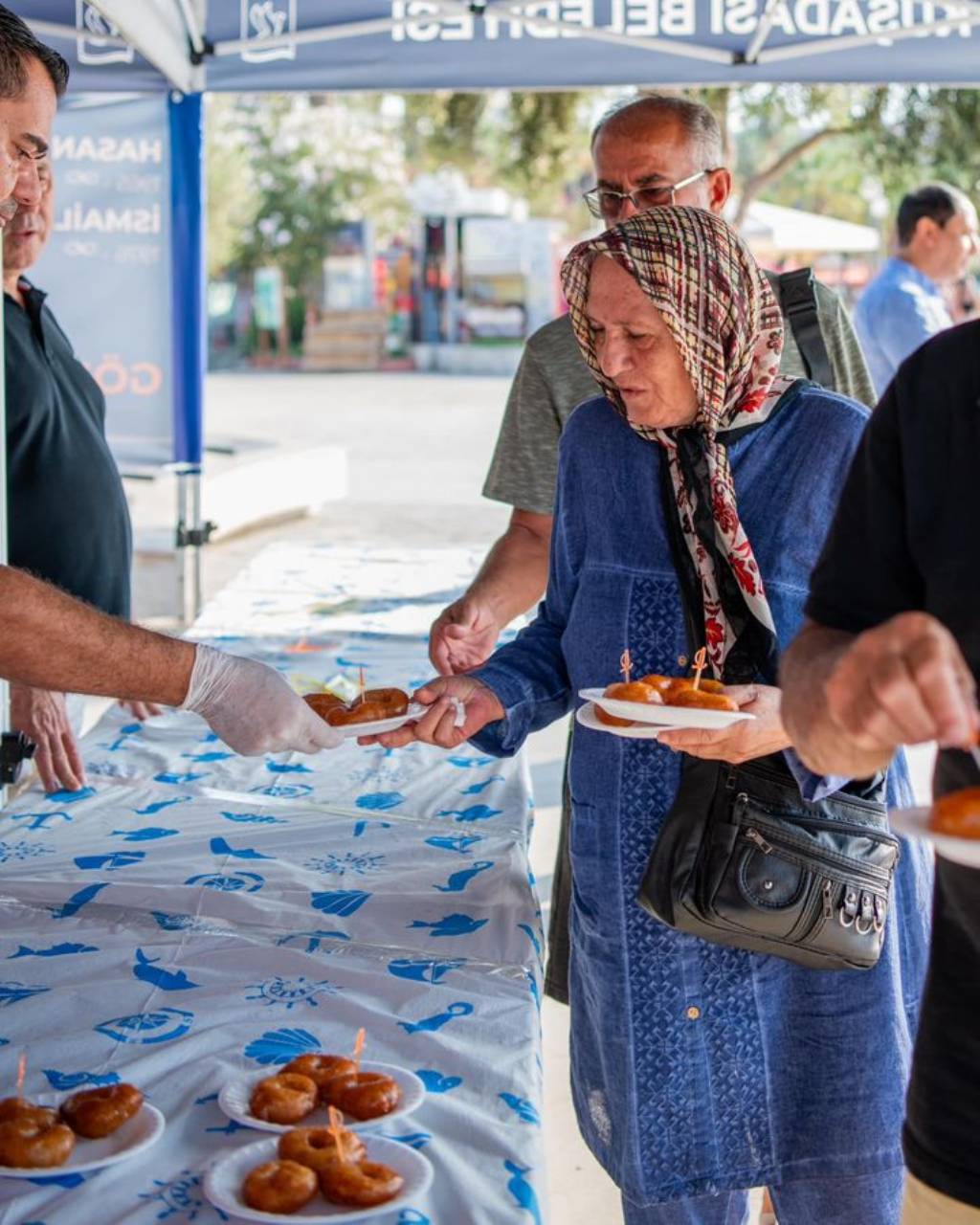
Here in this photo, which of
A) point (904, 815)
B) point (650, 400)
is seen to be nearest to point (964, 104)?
point (650, 400)

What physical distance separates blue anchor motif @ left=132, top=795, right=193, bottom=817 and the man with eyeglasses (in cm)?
60

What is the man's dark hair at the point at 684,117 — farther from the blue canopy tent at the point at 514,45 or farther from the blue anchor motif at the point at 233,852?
the blue canopy tent at the point at 514,45

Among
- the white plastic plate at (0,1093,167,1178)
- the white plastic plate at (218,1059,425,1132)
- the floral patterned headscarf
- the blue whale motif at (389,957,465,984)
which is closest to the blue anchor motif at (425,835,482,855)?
the blue whale motif at (389,957,465,984)

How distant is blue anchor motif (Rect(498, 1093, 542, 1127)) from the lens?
1.81 meters

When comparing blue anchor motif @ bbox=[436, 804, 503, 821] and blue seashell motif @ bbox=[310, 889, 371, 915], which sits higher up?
blue seashell motif @ bbox=[310, 889, 371, 915]

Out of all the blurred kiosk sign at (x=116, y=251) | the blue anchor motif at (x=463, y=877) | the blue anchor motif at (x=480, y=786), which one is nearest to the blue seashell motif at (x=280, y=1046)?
the blue anchor motif at (x=463, y=877)

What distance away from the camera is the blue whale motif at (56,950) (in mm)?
2340

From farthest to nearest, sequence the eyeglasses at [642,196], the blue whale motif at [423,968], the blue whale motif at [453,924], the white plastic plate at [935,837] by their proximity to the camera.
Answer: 1. the eyeglasses at [642,196]
2. the blue whale motif at [453,924]
3. the blue whale motif at [423,968]
4. the white plastic plate at [935,837]

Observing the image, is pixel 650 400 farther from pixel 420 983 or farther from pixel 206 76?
pixel 206 76

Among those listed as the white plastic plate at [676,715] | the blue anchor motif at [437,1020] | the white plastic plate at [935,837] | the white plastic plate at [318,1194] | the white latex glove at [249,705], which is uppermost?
the white plastic plate at [935,837]

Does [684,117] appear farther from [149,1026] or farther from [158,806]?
[149,1026]

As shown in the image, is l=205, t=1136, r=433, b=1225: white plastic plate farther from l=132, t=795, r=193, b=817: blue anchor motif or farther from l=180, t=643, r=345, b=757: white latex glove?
l=132, t=795, r=193, b=817: blue anchor motif

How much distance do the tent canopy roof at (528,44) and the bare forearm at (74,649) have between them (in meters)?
3.70

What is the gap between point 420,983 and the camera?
87.5 inches
